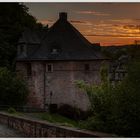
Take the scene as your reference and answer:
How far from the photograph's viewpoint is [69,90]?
3766 cm

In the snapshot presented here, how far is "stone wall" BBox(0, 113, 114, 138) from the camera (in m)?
10.5

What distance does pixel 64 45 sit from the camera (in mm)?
39375

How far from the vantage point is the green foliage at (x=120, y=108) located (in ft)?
40.6

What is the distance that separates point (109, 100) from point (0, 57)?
22.4 m

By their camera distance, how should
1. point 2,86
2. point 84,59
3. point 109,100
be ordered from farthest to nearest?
point 84,59 → point 2,86 → point 109,100

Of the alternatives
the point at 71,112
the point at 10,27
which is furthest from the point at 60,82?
the point at 10,27

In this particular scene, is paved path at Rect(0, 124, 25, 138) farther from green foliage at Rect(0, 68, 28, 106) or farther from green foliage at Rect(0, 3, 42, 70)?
green foliage at Rect(0, 3, 42, 70)

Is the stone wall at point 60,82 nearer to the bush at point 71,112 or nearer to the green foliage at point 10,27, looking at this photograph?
the bush at point 71,112

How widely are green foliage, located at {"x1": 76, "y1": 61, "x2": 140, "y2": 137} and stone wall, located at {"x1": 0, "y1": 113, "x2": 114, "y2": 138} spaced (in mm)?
1033

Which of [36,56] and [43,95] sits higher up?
[36,56]

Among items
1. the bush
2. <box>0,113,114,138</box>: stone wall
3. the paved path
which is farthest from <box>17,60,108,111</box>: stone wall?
the paved path

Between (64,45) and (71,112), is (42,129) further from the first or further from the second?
(64,45)

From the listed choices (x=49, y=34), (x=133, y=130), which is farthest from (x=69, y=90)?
(x=133, y=130)

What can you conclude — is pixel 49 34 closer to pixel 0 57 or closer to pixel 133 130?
pixel 0 57
